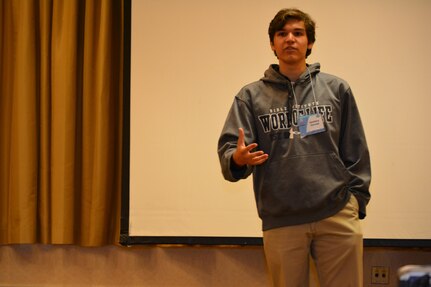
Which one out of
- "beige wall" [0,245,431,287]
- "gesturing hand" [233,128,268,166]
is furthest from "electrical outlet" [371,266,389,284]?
"gesturing hand" [233,128,268,166]

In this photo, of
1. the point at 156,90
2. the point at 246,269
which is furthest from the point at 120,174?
the point at 246,269

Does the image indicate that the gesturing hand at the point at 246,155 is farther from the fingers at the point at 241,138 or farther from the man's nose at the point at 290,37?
the man's nose at the point at 290,37

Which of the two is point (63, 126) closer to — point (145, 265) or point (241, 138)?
point (145, 265)

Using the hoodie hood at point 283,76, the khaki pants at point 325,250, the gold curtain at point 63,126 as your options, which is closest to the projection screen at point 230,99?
the gold curtain at point 63,126

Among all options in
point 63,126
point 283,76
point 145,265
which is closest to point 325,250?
point 283,76

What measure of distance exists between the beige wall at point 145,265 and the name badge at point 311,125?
1313 millimetres

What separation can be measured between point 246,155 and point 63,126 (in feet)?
5.14

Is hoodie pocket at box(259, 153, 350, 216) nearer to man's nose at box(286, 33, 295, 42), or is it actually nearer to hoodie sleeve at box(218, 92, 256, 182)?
hoodie sleeve at box(218, 92, 256, 182)

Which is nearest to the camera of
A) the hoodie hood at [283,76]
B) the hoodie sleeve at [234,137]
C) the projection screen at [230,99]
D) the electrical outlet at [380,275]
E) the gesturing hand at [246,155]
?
the gesturing hand at [246,155]

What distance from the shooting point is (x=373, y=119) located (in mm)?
2746

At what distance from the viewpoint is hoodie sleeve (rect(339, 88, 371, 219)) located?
5.67ft

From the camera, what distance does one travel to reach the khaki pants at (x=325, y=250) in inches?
65.8

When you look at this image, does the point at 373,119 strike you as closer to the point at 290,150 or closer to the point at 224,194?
the point at 224,194

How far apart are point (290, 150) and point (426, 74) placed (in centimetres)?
144
